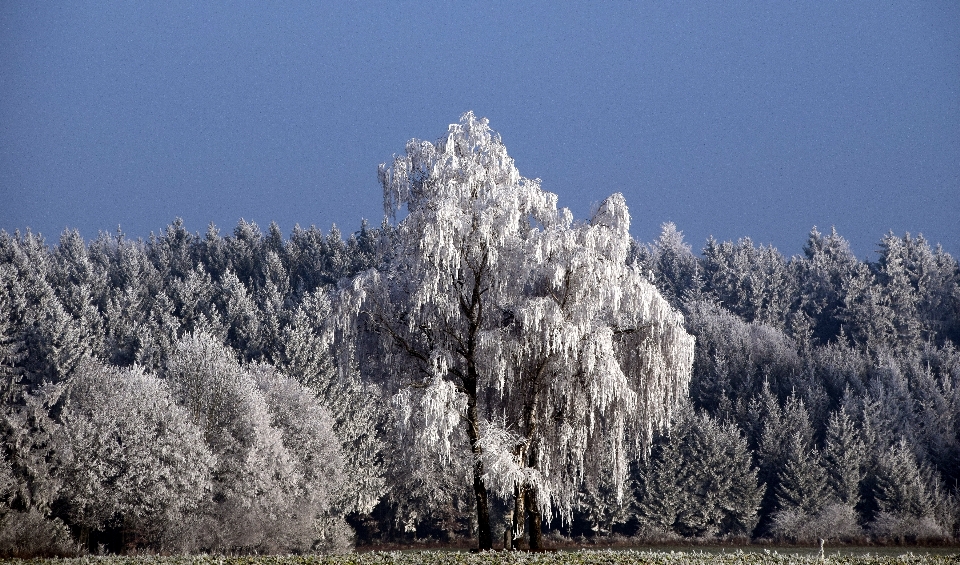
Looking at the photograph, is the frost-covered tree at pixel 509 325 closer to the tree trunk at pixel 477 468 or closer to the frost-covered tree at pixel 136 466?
the tree trunk at pixel 477 468

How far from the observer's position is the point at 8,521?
38.0 m

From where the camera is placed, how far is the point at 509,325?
893 inches

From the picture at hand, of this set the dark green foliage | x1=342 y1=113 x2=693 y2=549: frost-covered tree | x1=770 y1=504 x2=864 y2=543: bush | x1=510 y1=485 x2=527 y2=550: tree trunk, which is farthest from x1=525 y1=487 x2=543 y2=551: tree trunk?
the dark green foliage

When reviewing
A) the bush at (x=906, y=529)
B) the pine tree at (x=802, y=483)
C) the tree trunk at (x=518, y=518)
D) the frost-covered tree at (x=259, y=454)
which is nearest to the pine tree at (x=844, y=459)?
the pine tree at (x=802, y=483)

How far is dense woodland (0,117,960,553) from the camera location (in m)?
42.9

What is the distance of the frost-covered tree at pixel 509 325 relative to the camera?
70.0 ft

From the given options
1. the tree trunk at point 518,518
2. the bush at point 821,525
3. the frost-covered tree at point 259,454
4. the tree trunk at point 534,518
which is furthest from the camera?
the bush at point 821,525

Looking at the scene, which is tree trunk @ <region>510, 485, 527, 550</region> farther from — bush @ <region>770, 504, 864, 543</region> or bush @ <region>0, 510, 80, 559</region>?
bush @ <region>770, 504, 864, 543</region>

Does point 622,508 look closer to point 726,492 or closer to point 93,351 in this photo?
Answer: point 726,492

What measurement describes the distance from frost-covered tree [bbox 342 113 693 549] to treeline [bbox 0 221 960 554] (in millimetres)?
1669

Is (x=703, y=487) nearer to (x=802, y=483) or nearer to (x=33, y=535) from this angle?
(x=802, y=483)

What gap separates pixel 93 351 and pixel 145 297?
1509 cm

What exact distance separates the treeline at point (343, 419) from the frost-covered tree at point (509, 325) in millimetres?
1669

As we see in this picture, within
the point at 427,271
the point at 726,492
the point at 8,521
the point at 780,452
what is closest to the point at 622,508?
the point at 726,492
